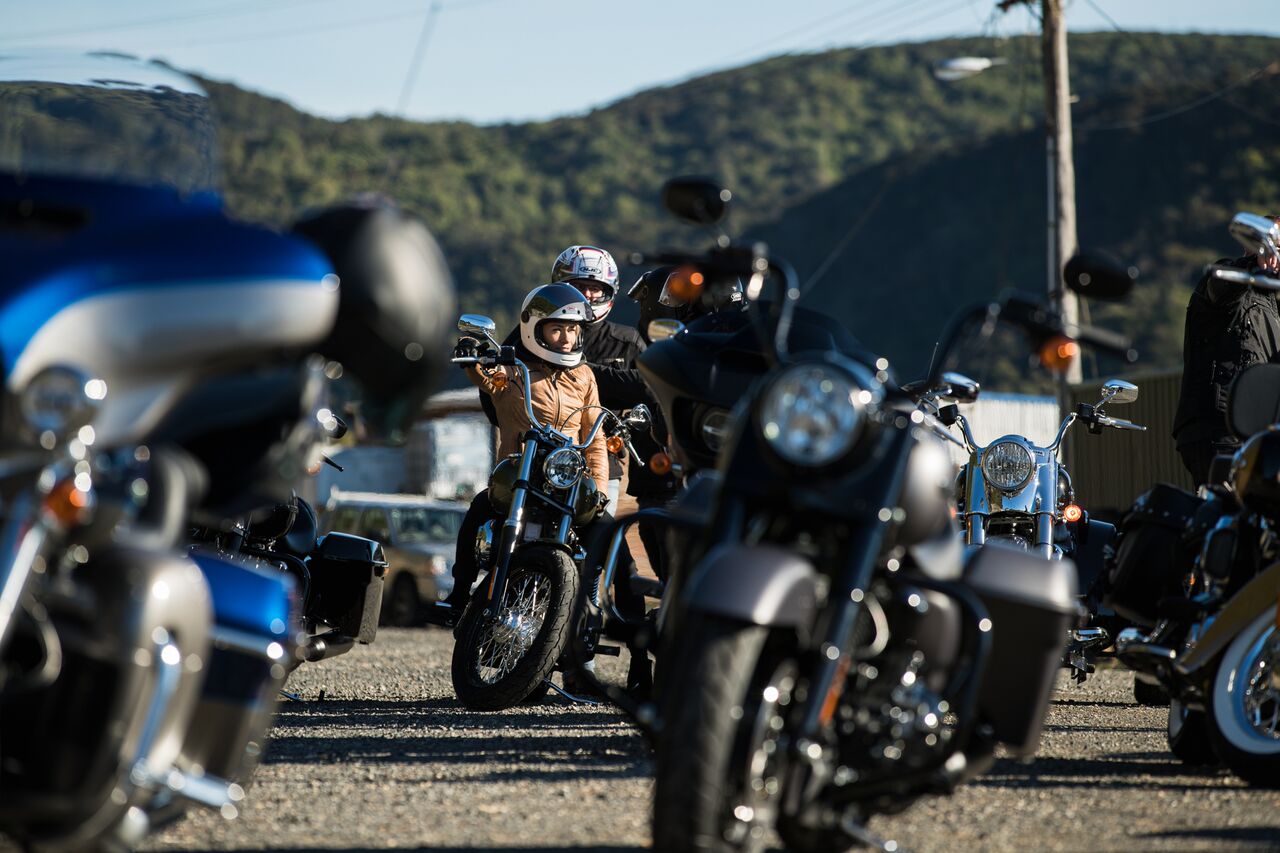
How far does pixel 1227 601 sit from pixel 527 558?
119 inches

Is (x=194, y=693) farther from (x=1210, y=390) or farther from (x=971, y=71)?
(x=971, y=71)

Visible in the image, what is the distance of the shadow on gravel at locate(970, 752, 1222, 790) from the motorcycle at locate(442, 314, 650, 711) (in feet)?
5.22

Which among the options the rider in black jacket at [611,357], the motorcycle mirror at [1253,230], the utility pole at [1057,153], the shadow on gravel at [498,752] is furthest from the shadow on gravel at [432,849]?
the utility pole at [1057,153]

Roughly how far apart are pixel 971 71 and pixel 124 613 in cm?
1898

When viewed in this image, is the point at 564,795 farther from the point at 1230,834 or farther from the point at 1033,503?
the point at 1033,503

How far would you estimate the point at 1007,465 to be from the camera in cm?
842

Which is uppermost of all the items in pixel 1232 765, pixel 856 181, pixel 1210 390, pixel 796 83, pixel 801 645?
pixel 796 83

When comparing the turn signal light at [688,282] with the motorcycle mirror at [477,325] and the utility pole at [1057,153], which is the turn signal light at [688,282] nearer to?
the motorcycle mirror at [477,325]

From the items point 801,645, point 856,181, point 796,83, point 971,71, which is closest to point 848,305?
point 856,181

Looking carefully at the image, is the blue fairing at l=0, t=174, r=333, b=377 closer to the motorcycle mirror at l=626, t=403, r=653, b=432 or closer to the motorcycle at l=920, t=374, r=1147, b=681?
the motorcycle mirror at l=626, t=403, r=653, b=432

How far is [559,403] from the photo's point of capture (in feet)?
27.7

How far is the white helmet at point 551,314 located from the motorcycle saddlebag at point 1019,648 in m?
4.40

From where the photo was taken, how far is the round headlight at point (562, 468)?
→ 300 inches

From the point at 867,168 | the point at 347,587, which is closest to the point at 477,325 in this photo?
the point at 347,587
